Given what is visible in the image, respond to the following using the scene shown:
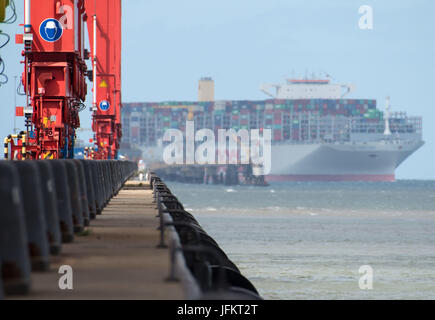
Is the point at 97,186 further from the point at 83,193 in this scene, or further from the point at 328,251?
the point at 328,251

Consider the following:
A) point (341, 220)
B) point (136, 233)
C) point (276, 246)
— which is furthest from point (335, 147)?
point (136, 233)

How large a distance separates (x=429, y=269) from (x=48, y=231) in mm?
26428

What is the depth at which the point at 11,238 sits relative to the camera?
264 inches

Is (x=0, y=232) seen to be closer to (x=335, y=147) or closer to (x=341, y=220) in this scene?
(x=341, y=220)

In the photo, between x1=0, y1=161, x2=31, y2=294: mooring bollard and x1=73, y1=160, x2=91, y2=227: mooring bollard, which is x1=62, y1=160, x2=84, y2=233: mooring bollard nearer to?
x1=73, y1=160, x2=91, y2=227: mooring bollard

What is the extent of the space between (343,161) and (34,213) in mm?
175224

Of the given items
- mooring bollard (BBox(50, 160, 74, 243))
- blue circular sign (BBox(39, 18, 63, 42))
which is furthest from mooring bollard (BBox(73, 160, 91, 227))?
blue circular sign (BBox(39, 18, 63, 42))

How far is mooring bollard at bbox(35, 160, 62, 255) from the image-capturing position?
8.86 m

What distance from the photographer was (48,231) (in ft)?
30.8

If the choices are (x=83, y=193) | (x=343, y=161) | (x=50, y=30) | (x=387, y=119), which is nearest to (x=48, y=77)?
(x=50, y=30)

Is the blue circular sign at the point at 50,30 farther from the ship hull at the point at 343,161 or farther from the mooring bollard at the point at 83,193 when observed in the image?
the ship hull at the point at 343,161

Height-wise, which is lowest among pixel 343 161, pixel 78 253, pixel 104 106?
pixel 343 161

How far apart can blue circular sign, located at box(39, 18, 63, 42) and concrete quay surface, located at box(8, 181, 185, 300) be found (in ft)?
51.2

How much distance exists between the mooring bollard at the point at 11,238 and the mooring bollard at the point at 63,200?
3.24m
